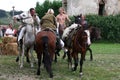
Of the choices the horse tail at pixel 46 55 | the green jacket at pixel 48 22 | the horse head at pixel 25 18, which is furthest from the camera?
the horse head at pixel 25 18

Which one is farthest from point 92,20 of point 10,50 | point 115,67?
point 115,67

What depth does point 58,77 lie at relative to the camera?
14.8 metres

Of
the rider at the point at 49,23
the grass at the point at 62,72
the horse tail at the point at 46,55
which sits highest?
the rider at the point at 49,23

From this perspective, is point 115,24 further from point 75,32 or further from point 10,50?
point 75,32

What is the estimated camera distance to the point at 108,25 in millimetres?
41906

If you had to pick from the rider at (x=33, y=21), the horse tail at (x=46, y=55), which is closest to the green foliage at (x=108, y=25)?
the rider at (x=33, y=21)

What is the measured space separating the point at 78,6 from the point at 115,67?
28027mm

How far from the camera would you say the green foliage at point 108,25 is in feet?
137

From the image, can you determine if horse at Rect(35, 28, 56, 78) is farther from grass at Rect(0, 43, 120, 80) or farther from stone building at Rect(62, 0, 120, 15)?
stone building at Rect(62, 0, 120, 15)

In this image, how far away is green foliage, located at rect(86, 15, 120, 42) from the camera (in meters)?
41.7

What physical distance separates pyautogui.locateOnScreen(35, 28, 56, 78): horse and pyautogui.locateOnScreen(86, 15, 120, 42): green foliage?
2673 cm

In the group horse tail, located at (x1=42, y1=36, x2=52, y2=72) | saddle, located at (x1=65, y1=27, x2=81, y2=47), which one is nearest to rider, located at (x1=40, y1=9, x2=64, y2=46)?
saddle, located at (x1=65, y1=27, x2=81, y2=47)

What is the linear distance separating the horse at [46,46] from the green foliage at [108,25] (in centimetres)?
2673

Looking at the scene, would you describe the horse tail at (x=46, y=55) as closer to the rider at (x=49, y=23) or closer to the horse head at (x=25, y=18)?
the rider at (x=49, y=23)
